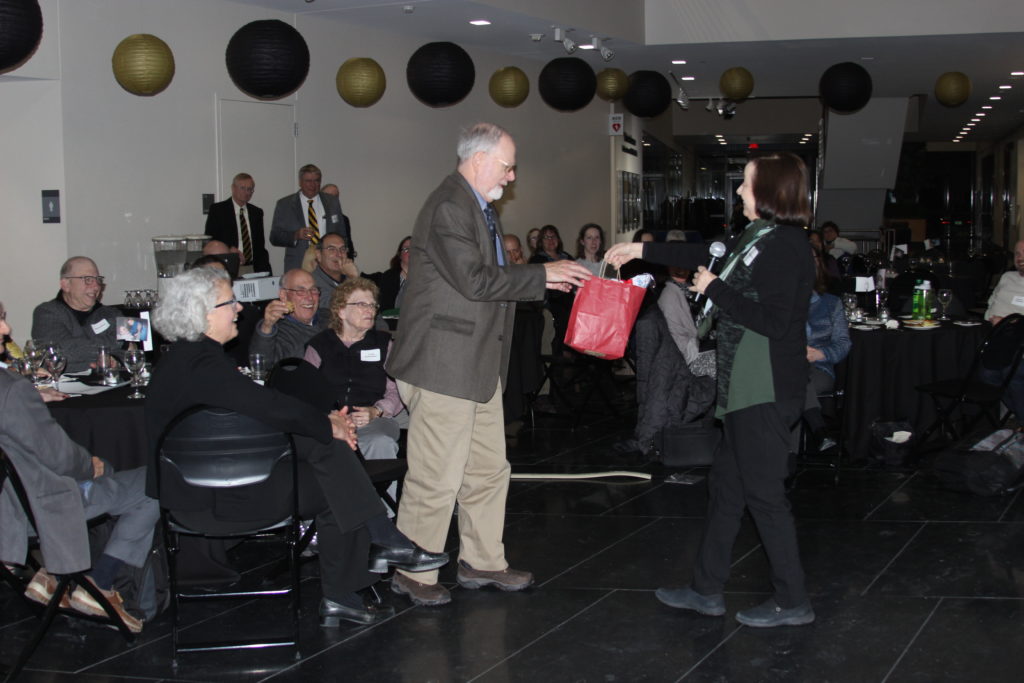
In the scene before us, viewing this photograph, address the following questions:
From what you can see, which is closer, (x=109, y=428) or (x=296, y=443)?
(x=296, y=443)

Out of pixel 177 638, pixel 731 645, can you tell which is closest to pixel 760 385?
pixel 731 645

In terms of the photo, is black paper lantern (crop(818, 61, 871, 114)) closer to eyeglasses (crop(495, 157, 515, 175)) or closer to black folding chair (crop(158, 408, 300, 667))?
eyeglasses (crop(495, 157, 515, 175))

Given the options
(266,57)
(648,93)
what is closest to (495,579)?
(266,57)

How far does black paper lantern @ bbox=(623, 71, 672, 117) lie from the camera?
35.2 feet

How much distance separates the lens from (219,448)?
3.26 metres

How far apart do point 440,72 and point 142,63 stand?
7.42ft

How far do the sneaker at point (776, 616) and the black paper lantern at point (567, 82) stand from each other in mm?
6449

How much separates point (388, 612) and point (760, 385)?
5.07ft

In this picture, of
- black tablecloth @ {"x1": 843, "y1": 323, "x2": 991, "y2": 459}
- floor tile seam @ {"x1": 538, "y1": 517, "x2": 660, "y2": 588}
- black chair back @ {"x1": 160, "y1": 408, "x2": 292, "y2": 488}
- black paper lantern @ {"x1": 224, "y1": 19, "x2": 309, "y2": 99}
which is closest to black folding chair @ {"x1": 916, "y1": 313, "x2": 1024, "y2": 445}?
black tablecloth @ {"x1": 843, "y1": 323, "x2": 991, "y2": 459}

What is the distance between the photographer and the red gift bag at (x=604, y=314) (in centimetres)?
372

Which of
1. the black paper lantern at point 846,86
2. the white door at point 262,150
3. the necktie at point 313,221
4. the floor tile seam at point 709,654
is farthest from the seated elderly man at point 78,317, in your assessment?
the black paper lantern at point 846,86

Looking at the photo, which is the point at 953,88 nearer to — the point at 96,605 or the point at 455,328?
the point at 455,328

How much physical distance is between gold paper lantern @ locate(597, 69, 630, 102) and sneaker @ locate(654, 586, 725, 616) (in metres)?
7.83

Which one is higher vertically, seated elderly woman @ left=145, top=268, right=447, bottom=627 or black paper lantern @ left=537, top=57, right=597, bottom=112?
black paper lantern @ left=537, top=57, right=597, bottom=112
